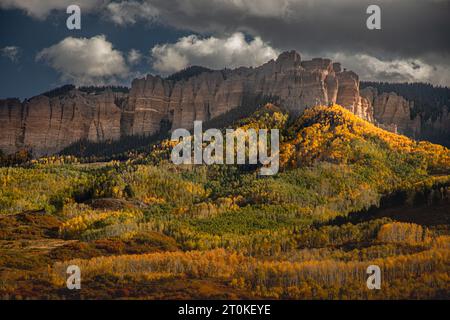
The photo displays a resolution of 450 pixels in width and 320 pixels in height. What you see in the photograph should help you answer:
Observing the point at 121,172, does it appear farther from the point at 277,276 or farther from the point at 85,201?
the point at 277,276

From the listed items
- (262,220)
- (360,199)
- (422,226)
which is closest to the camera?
(422,226)

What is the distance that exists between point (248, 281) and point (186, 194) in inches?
3310

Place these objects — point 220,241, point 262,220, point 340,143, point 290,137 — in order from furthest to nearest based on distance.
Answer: point 290,137
point 340,143
point 262,220
point 220,241

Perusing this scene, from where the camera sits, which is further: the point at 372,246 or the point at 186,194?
the point at 186,194

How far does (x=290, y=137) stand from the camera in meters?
199

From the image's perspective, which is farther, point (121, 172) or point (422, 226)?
point (121, 172)

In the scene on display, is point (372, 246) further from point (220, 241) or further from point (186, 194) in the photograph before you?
point (186, 194)

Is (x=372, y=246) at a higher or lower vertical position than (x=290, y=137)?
lower

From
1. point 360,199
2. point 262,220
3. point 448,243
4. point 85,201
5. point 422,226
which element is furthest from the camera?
point 85,201

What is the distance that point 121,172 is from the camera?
19188 centimetres

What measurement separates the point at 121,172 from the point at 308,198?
57434 mm
